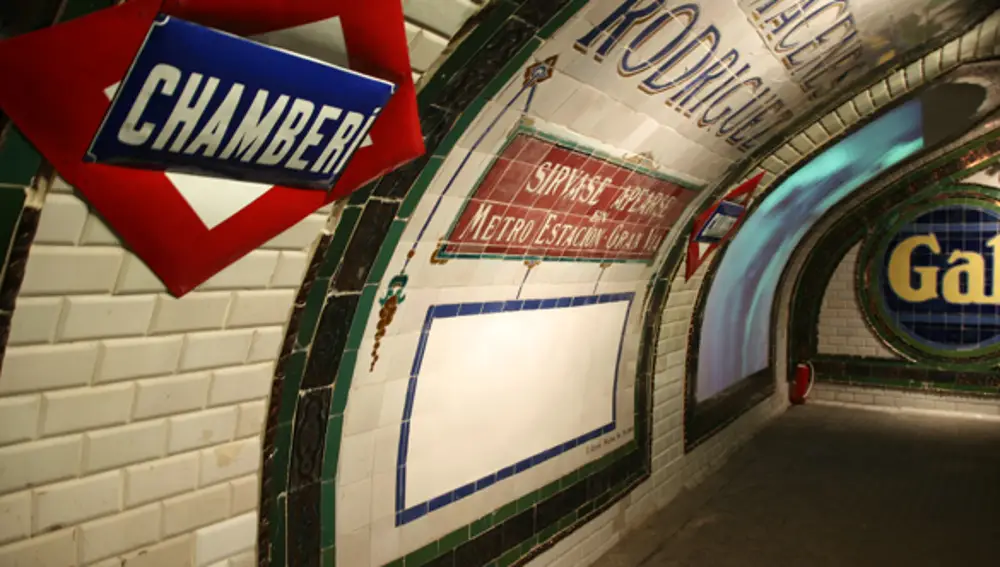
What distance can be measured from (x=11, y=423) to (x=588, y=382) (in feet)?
10.4

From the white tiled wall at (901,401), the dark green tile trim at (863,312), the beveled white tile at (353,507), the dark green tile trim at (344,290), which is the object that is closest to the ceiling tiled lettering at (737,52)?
the dark green tile trim at (344,290)

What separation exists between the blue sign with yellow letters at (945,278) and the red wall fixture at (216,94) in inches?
320

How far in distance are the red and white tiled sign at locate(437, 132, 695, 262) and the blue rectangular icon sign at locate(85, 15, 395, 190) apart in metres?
0.94

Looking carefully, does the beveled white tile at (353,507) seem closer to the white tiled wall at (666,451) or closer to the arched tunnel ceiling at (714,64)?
the arched tunnel ceiling at (714,64)

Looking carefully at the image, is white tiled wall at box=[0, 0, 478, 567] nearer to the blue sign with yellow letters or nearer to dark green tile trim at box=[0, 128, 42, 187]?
dark green tile trim at box=[0, 128, 42, 187]

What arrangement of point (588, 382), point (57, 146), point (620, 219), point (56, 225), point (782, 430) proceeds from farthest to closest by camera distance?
1. point (782, 430)
2. point (588, 382)
3. point (620, 219)
4. point (56, 225)
5. point (57, 146)

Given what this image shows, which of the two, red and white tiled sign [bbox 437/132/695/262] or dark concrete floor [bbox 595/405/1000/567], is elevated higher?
red and white tiled sign [bbox 437/132/695/262]

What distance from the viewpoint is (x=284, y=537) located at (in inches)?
98.0

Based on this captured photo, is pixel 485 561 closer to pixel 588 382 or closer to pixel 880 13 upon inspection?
pixel 588 382

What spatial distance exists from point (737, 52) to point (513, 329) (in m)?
1.65

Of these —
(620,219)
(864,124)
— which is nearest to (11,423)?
(620,219)

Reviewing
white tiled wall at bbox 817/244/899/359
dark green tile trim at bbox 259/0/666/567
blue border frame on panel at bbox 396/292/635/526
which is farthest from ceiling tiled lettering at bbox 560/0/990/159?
white tiled wall at bbox 817/244/899/359

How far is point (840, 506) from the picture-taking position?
18.2ft

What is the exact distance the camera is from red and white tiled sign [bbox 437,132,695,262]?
9.52 ft
